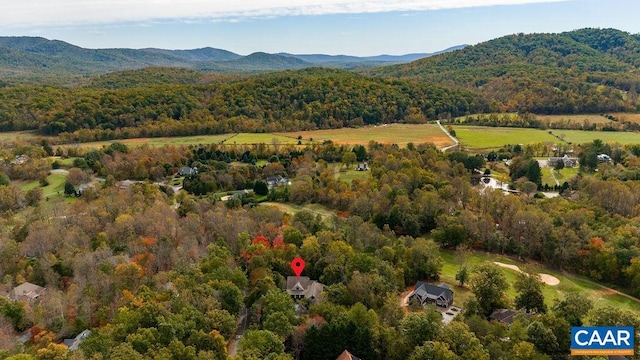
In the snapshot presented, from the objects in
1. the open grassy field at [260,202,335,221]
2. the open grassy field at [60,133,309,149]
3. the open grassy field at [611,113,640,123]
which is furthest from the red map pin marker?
the open grassy field at [611,113,640,123]

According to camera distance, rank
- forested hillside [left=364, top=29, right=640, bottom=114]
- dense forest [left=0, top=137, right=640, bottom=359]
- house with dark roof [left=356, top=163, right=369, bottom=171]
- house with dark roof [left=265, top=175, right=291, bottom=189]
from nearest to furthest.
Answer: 1. dense forest [left=0, top=137, right=640, bottom=359]
2. house with dark roof [left=265, top=175, right=291, bottom=189]
3. house with dark roof [left=356, top=163, right=369, bottom=171]
4. forested hillside [left=364, top=29, right=640, bottom=114]

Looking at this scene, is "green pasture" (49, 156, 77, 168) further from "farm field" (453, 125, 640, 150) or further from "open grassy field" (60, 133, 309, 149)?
"farm field" (453, 125, 640, 150)

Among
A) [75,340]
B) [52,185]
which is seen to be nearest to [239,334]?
[75,340]

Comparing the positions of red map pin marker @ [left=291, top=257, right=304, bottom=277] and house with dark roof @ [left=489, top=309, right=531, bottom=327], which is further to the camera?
A: red map pin marker @ [left=291, top=257, right=304, bottom=277]

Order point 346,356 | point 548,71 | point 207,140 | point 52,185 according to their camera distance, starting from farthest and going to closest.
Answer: point 548,71 < point 207,140 < point 52,185 < point 346,356

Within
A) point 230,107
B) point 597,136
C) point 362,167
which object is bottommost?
point 362,167

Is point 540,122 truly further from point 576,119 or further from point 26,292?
point 26,292

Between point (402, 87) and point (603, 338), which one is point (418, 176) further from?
point (402, 87)

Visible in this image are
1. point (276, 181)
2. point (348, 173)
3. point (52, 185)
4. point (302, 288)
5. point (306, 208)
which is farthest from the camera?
point (348, 173)
